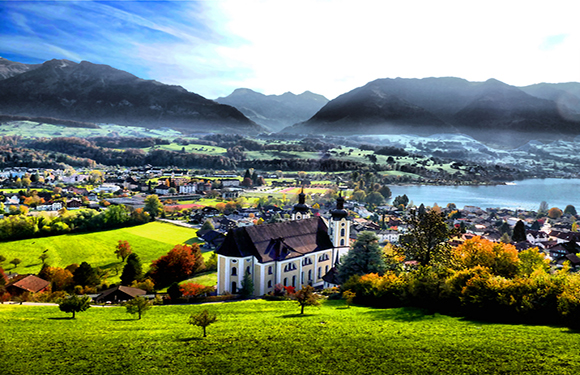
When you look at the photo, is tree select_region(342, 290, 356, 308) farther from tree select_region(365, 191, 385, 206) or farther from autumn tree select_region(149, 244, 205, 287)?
tree select_region(365, 191, 385, 206)

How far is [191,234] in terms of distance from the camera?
49344 mm

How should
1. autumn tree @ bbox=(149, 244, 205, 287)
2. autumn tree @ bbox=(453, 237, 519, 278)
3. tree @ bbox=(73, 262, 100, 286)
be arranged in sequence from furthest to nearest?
1. autumn tree @ bbox=(149, 244, 205, 287)
2. tree @ bbox=(73, 262, 100, 286)
3. autumn tree @ bbox=(453, 237, 519, 278)

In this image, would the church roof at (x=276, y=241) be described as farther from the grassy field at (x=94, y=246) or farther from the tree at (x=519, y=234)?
the tree at (x=519, y=234)

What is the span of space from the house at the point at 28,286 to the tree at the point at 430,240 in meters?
24.0

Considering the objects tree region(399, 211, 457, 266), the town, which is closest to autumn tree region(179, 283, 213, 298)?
the town

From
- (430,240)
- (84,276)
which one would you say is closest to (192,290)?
(84,276)

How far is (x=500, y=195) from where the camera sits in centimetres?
10825

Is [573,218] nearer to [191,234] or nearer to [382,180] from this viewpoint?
[382,180]

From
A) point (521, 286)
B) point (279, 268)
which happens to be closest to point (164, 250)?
point (279, 268)

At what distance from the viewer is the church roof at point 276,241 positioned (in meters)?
26.9

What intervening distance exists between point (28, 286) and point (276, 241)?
16930 millimetres

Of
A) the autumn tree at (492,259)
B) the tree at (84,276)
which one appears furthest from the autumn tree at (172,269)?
the autumn tree at (492,259)

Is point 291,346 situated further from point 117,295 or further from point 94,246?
point 94,246

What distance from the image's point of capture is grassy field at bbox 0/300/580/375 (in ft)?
35.5
